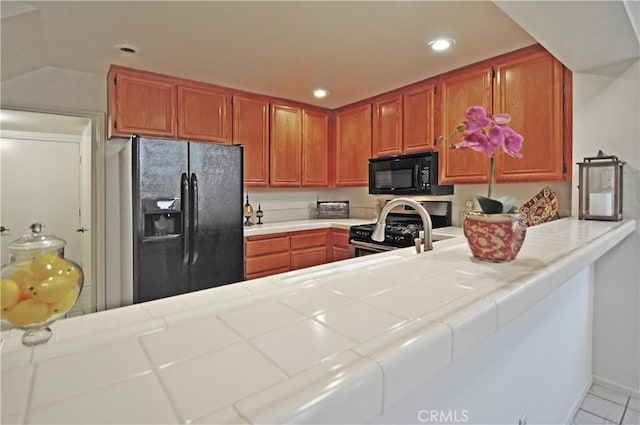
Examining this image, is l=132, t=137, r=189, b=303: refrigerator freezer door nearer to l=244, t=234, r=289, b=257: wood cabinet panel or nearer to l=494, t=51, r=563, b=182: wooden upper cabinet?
l=244, t=234, r=289, b=257: wood cabinet panel

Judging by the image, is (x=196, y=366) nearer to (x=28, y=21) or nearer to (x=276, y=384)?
(x=276, y=384)

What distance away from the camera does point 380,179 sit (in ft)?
10.9

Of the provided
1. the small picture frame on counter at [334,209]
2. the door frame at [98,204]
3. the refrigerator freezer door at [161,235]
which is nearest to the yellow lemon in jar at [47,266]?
the refrigerator freezer door at [161,235]

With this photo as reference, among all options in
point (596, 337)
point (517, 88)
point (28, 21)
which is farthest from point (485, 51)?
point (28, 21)

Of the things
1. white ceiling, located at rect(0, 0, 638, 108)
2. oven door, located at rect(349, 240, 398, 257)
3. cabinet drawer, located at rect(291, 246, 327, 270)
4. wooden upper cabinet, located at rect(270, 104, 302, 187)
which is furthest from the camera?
wooden upper cabinet, located at rect(270, 104, 302, 187)

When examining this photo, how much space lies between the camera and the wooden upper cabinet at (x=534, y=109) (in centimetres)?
223

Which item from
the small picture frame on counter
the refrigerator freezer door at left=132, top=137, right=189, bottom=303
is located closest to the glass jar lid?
the refrigerator freezer door at left=132, top=137, right=189, bottom=303

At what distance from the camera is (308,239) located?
3463 mm

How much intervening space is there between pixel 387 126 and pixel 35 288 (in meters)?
3.21

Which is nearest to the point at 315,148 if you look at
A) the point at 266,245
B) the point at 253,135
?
the point at 253,135

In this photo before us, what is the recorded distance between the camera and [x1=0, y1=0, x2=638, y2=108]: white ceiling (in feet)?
5.45

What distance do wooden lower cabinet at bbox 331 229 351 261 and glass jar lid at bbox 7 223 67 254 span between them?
2.95 m

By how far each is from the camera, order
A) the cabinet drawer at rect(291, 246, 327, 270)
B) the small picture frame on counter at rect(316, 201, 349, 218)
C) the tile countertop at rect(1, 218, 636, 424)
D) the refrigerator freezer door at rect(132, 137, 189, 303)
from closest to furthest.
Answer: the tile countertop at rect(1, 218, 636, 424) < the refrigerator freezer door at rect(132, 137, 189, 303) < the cabinet drawer at rect(291, 246, 327, 270) < the small picture frame on counter at rect(316, 201, 349, 218)

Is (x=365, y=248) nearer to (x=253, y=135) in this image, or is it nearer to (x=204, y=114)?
(x=253, y=135)
